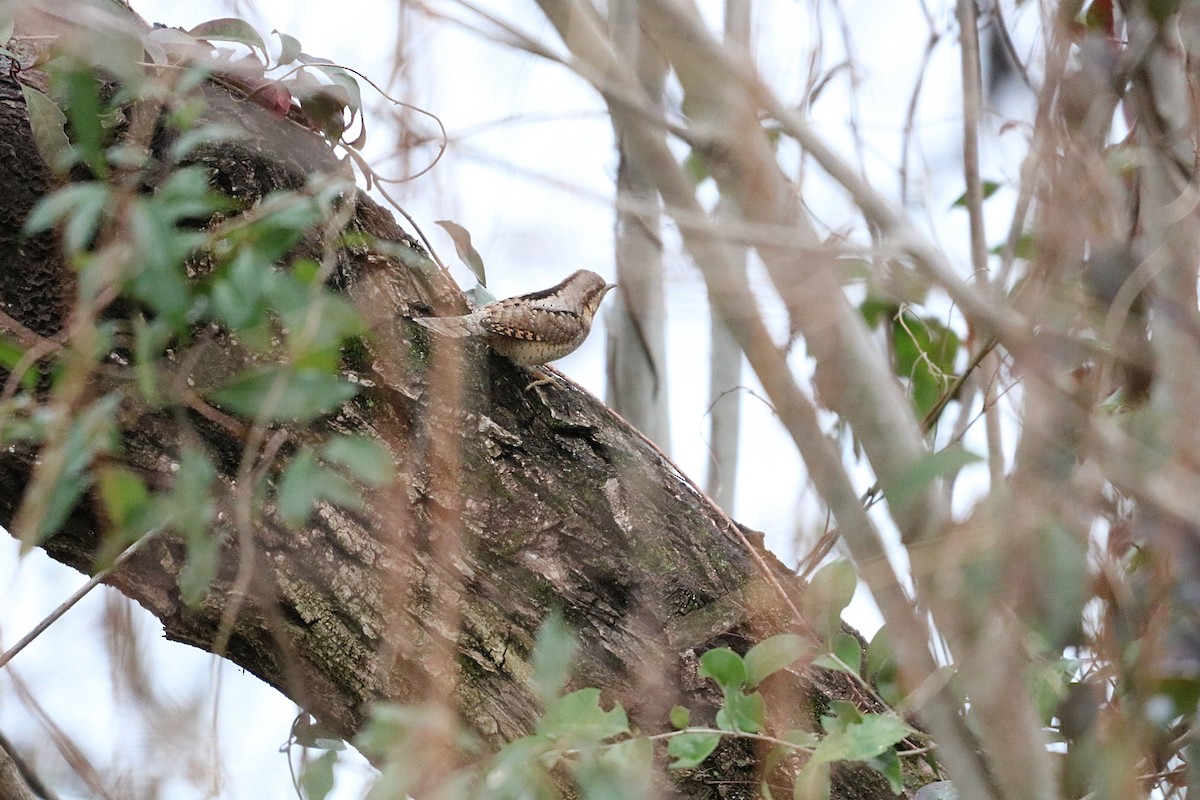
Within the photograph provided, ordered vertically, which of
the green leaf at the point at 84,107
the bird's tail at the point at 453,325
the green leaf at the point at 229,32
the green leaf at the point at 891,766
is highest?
the green leaf at the point at 229,32

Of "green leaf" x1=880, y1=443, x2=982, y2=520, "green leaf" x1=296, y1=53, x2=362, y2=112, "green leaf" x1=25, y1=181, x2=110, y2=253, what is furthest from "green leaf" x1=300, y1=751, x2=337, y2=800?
"green leaf" x1=880, y1=443, x2=982, y2=520

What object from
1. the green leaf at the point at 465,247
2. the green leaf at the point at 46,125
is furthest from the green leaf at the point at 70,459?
the green leaf at the point at 46,125

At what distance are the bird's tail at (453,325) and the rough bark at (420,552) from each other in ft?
0.10

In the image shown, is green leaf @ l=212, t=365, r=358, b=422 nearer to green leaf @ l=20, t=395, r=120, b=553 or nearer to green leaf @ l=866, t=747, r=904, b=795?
green leaf @ l=20, t=395, r=120, b=553

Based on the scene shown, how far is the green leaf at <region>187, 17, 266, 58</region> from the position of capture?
61.7 inches

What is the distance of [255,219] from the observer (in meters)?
1.17

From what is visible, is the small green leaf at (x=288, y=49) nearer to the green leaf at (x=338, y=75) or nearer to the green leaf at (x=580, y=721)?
the green leaf at (x=338, y=75)

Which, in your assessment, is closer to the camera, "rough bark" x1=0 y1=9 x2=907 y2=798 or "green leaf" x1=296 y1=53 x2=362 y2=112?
"rough bark" x1=0 y1=9 x2=907 y2=798

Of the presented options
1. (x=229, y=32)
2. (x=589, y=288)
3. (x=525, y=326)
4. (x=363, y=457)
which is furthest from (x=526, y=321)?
(x=363, y=457)

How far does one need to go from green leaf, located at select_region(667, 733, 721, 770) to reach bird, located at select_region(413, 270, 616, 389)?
0.72m

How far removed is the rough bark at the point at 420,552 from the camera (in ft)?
5.02

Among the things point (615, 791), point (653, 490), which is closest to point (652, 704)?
point (653, 490)

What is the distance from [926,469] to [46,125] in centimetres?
129

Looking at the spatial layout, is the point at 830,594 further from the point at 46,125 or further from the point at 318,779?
the point at 46,125
